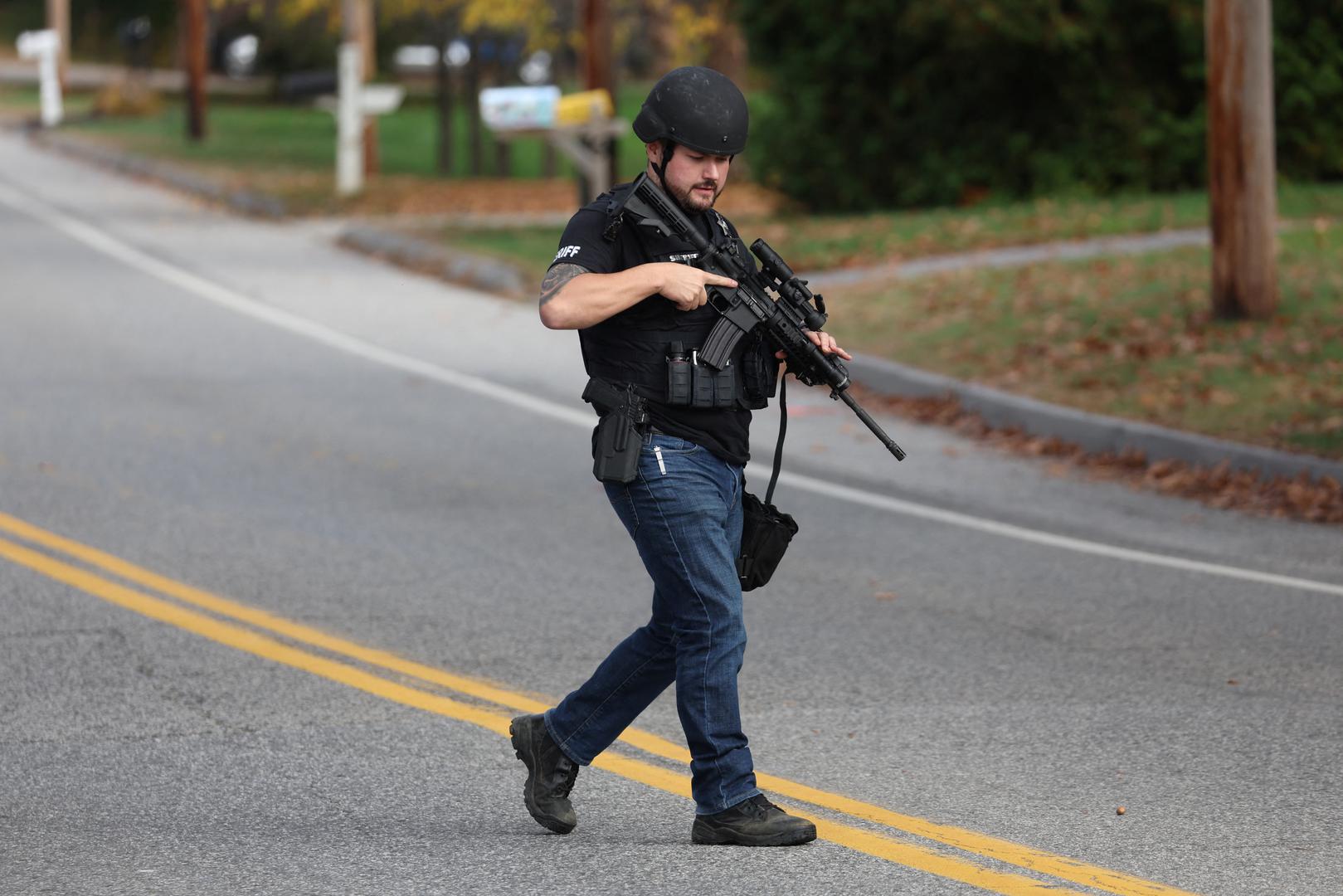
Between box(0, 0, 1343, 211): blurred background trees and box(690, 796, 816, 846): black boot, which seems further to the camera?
box(0, 0, 1343, 211): blurred background trees

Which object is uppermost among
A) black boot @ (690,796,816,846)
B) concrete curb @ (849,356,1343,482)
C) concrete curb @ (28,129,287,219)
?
black boot @ (690,796,816,846)

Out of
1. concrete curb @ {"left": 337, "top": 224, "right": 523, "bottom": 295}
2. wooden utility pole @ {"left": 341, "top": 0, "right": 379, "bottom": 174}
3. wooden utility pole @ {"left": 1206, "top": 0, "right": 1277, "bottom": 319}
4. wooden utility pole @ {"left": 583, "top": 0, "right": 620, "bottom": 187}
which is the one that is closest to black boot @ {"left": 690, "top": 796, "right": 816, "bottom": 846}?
wooden utility pole @ {"left": 1206, "top": 0, "right": 1277, "bottom": 319}

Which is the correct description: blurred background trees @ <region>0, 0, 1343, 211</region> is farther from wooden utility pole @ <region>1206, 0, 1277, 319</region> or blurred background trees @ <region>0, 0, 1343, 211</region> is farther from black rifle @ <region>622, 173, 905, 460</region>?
black rifle @ <region>622, 173, 905, 460</region>

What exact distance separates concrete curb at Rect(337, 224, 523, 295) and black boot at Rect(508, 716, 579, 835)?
38.6ft

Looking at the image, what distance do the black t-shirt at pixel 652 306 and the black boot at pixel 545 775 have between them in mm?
924

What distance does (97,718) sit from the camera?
20.7 feet

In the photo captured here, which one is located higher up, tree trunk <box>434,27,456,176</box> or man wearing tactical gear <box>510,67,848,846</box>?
man wearing tactical gear <box>510,67,848,846</box>

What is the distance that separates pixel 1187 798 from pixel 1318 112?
1593 cm

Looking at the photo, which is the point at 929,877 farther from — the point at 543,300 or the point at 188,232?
the point at 188,232

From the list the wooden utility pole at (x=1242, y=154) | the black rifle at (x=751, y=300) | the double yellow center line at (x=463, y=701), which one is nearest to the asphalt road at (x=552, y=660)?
the double yellow center line at (x=463, y=701)

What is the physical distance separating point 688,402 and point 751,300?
30cm

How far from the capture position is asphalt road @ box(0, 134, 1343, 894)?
17.0 feet

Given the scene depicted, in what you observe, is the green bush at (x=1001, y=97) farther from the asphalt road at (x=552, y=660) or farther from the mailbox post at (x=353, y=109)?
the asphalt road at (x=552, y=660)

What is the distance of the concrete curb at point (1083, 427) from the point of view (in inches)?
406
